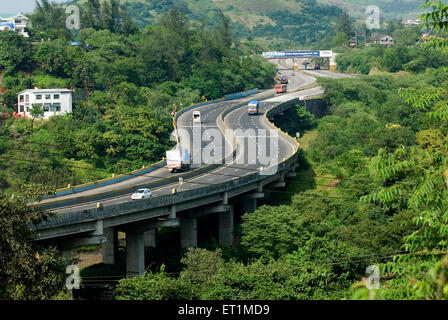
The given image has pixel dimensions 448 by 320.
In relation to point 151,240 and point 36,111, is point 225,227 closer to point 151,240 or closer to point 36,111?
point 151,240

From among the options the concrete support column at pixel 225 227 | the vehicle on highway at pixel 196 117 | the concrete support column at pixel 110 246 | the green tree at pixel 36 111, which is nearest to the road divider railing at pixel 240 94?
the vehicle on highway at pixel 196 117

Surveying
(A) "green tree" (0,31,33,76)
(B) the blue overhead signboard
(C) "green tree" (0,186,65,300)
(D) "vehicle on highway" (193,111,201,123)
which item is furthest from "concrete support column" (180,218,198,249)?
(B) the blue overhead signboard

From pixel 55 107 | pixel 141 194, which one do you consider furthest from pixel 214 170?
pixel 55 107

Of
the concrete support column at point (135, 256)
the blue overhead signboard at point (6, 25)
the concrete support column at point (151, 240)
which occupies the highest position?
the blue overhead signboard at point (6, 25)

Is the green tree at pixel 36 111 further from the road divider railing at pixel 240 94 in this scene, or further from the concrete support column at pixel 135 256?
the road divider railing at pixel 240 94

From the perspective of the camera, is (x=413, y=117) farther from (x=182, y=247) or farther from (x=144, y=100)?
(x=182, y=247)
